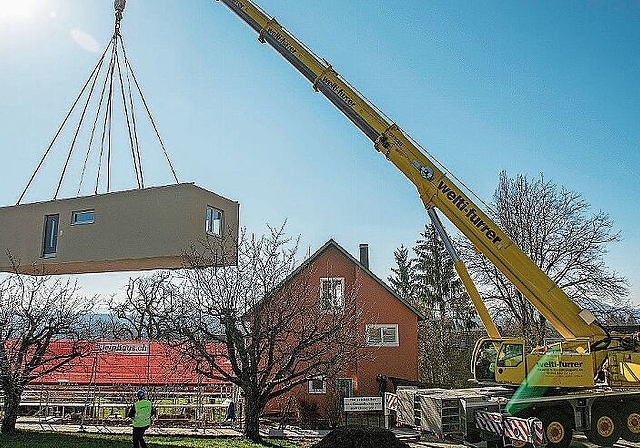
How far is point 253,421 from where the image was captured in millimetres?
14453

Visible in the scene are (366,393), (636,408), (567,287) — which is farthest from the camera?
(567,287)

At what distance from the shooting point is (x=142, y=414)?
11500 millimetres

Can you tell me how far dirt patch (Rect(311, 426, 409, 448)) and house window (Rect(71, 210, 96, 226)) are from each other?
19.4 ft

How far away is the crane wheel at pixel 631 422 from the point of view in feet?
42.5

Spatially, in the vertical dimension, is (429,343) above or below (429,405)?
above

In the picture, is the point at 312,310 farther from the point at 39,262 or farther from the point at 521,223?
the point at 521,223

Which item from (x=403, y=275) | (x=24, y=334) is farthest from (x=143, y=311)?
(x=403, y=275)

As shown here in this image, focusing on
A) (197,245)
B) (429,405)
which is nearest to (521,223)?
(429,405)

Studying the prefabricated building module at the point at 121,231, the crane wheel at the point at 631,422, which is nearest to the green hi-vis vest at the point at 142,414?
the prefabricated building module at the point at 121,231

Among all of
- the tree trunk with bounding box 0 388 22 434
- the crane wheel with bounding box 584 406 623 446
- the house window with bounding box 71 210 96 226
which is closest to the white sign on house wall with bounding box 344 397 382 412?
the crane wheel with bounding box 584 406 623 446

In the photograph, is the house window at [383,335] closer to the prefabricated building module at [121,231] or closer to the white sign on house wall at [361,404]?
the white sign on house wall at [361,404]

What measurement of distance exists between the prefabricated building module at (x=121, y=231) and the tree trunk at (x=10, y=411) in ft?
12.5

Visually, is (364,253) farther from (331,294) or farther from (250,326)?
(250,326)

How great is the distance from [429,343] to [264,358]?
500 inches
